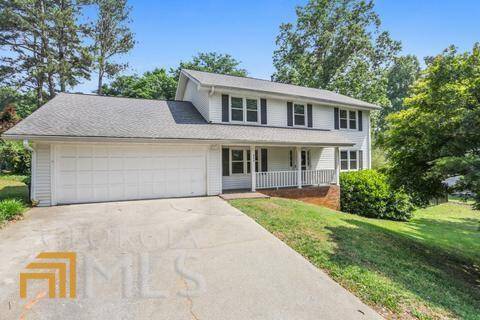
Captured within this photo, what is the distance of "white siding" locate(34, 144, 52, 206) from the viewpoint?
8.23m

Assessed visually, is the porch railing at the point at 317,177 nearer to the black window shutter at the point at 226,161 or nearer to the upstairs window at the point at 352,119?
the black window shutter at the point at 226,161

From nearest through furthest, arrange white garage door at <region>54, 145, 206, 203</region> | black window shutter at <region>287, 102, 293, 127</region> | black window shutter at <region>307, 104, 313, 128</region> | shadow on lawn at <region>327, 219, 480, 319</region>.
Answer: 1. shadow on lawn at <region>327, 219, 480, 319</region>
2. white garage door at <region>54, 145, 206, 203</region>
3. black window shutter at <region>287, 102, 293, 127</region>
4. black window shutter at <region>307, 104, 313, 128</region>

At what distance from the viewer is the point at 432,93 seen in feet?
20.3

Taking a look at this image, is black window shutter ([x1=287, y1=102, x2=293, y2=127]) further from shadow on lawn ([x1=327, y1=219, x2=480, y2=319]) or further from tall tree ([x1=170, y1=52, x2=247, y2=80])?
tall tree ([x1=170, y1=52, x2=247, y2=80])

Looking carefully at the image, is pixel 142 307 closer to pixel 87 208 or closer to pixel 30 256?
A: pixel 30 256

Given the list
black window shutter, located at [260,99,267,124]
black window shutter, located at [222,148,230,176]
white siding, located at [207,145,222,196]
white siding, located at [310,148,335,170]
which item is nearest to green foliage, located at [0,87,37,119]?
black window shutter, located at [222,148,230,176]

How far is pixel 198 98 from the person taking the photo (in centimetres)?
1297

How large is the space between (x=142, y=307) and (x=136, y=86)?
1171 inches

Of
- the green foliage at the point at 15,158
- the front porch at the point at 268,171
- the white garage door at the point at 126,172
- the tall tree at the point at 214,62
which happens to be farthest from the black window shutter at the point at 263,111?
the tall tree at the point at 214,62

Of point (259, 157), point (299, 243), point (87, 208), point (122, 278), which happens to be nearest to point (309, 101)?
point (259, 157)

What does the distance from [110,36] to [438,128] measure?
98.0 ft

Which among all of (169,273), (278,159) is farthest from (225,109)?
(169,273)

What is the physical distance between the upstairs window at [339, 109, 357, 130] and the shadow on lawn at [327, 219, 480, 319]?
32.7 ft

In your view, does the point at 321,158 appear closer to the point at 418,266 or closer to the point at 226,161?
the point at 226,161
